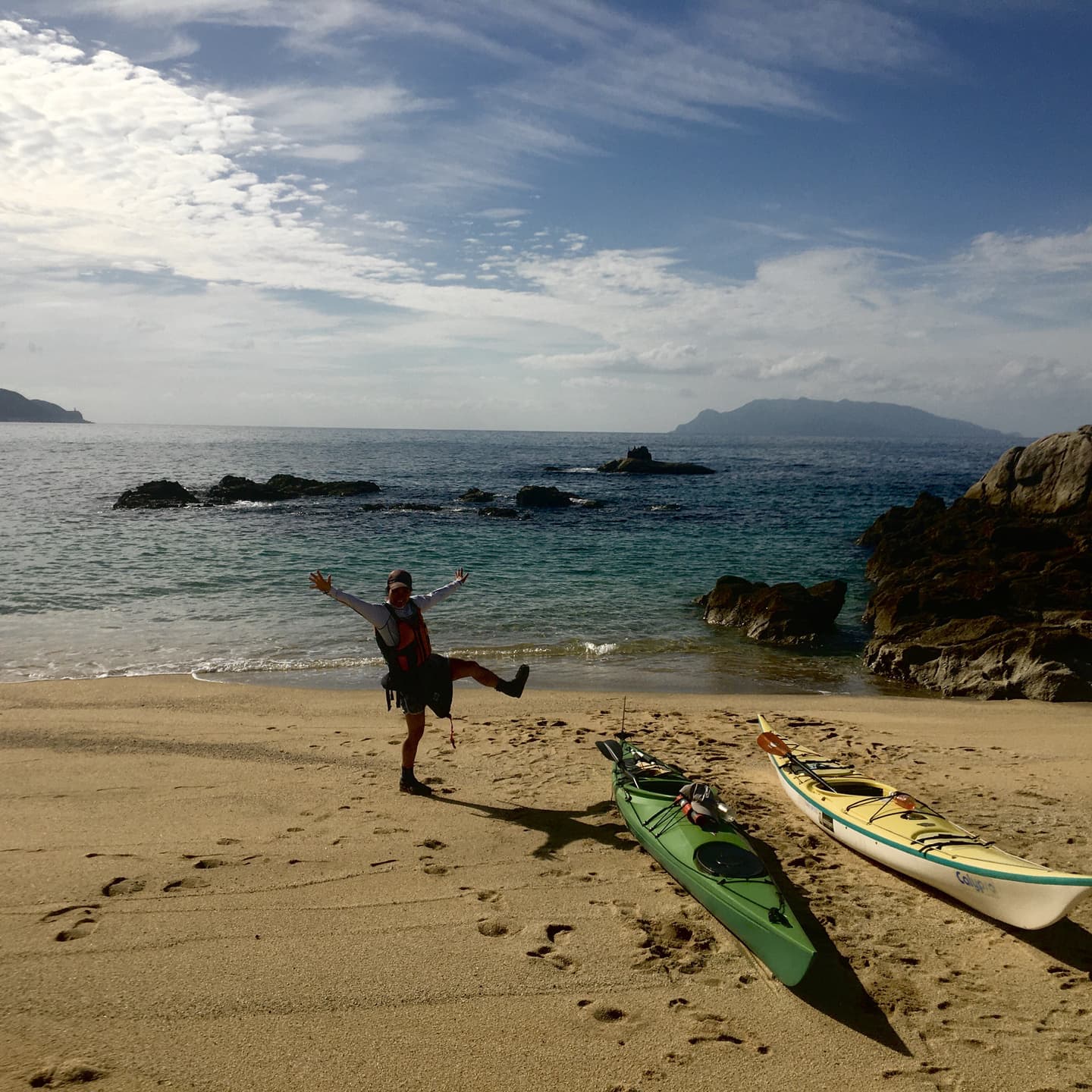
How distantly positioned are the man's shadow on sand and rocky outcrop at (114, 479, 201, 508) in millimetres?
33267

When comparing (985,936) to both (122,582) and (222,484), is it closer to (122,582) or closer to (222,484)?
(122,582)

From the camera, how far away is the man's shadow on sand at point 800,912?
154 inches

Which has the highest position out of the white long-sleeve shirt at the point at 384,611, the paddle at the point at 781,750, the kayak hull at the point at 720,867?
the white long-sleeve shirt at the point at 384,611

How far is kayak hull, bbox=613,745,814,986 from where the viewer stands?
167 inches

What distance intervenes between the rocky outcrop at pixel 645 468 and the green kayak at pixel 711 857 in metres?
55.5

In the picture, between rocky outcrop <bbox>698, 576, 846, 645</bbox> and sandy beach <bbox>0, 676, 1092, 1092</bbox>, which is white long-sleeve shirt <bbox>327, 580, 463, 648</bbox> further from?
rocky outcrop <bbox>698, 576, 846, 645</bbox>

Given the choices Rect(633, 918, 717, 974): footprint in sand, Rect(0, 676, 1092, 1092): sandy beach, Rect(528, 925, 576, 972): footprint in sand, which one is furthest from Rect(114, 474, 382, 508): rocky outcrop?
Rect(633, 918, 717, 974): footprint in sand

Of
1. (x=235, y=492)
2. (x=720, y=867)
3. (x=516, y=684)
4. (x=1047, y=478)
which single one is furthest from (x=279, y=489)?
(x=720, y=867)

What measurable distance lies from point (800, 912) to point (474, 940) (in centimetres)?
219

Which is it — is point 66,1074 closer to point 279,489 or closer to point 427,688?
point 427,688

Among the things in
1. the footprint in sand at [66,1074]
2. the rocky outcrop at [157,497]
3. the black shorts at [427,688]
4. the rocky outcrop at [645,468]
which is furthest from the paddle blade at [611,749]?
the rocky outcrop at [645,468]

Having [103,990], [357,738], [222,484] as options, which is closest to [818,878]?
[103,990]

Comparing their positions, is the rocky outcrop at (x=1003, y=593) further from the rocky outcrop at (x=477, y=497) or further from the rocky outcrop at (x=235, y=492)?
the rocky outcrop at (x=235, y=492)

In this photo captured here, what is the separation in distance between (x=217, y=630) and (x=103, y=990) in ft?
36.5
